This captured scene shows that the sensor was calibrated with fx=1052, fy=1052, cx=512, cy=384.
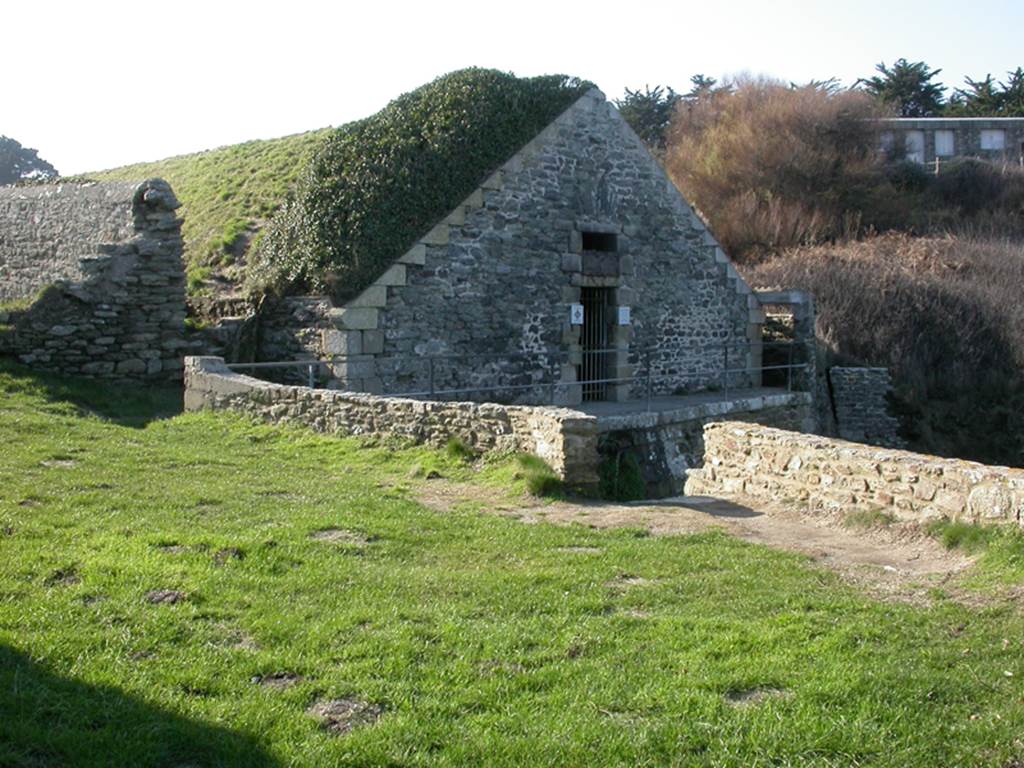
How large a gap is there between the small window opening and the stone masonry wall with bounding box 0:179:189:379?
6928 millimetres

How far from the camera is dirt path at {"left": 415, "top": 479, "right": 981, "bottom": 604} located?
6.79 m

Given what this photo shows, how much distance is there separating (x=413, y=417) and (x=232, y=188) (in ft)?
37.5

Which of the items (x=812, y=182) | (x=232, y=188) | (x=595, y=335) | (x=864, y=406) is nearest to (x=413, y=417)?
(x=595, y=335)

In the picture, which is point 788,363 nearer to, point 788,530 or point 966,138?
point 788,530

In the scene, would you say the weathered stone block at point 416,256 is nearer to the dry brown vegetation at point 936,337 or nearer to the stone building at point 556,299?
the stone building at point 556,299

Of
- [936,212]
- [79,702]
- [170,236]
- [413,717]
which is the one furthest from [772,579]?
[936,212]

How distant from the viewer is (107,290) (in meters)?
15.5

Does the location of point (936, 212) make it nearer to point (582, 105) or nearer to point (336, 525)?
→ point (582, 105)

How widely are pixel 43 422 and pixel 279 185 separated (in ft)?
29.4

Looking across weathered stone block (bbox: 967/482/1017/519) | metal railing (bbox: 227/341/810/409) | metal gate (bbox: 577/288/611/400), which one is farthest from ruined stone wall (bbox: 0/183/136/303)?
weathered stone block (bbox: 967/482/1017/519)

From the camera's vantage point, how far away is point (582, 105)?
59.1 ft

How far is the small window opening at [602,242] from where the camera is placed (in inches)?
733

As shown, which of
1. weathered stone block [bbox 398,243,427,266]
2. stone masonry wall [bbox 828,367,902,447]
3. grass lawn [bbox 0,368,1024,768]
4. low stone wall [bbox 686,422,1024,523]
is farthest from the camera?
stone masonry wall [bbox 828,367,902,447]

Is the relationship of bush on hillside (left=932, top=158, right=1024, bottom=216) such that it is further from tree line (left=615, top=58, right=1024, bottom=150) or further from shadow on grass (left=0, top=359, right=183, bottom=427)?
shadow on grass (left=0, top=359, right=183, bottom=427)
